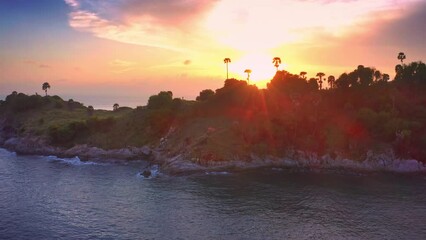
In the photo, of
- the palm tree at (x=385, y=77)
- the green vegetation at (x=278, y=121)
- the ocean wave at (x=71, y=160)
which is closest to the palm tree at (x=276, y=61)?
the green vegetation at (x=278, y=121)

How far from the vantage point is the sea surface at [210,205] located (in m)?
66.4

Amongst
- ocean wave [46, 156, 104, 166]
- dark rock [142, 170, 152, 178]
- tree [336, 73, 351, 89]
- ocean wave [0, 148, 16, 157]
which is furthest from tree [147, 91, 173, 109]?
tree [336, 73, 351, 89]

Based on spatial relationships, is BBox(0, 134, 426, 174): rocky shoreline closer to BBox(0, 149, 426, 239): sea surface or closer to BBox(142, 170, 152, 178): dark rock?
BBox(0, 149, 426, 239): sea surface

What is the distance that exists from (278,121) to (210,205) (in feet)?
183

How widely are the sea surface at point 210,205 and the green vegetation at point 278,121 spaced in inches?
493

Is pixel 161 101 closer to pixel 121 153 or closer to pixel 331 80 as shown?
pixel 121 153

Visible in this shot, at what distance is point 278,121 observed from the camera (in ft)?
422

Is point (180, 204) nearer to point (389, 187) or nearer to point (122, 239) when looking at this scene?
point (122, 239)

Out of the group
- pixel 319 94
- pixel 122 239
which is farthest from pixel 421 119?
pixel 122 239

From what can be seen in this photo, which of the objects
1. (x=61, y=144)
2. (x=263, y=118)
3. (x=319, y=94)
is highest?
(x=319, y=94)

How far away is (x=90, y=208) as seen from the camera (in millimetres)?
79125

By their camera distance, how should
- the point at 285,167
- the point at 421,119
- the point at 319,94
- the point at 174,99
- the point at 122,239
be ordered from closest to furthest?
1. the point at 122,239
2. the point at 285,167
3. the point at 421,119
4. the point at 319,94
5. the point at 174,99

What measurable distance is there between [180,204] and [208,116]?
6350 cm

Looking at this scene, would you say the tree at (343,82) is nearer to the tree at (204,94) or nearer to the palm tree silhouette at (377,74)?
the palm tree silhouette at (377,74)
